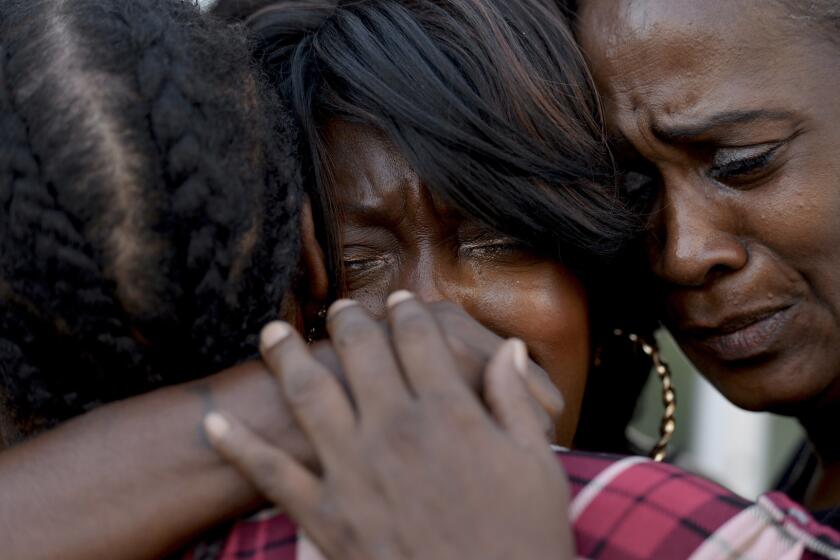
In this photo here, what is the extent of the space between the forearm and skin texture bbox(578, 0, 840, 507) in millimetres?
1106

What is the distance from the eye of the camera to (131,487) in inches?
53.7

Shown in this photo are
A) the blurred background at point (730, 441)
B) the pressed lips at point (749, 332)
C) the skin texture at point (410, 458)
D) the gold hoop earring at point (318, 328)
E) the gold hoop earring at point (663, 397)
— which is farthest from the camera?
the blurred background at point (730, 441)

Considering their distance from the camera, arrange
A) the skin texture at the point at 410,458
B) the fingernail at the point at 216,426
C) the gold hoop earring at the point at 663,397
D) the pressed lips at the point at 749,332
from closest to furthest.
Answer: the skin texture at the point at 410,458 → the fingernail at the point at 216,426 → the pressed lips at the point at 749,332 → the gold hoop earring at the point at 663,397

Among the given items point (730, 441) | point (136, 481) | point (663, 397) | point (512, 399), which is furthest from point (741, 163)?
point (730, 441)

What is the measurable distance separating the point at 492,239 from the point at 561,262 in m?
0.16

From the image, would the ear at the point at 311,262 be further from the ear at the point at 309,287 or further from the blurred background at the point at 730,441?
the blurred background at the point at 730,441

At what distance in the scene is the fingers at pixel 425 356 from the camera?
130cm

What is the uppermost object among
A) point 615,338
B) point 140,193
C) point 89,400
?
point 140,193

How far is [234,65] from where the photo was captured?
1.66 meters

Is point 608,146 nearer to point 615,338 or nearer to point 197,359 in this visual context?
point 615,338

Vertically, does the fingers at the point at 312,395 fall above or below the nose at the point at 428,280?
above

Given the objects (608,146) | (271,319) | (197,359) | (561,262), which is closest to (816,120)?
(608,146)

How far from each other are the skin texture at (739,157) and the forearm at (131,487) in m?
1.11

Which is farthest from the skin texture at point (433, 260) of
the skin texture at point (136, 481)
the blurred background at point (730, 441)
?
the blurred background at point (730, 441)
